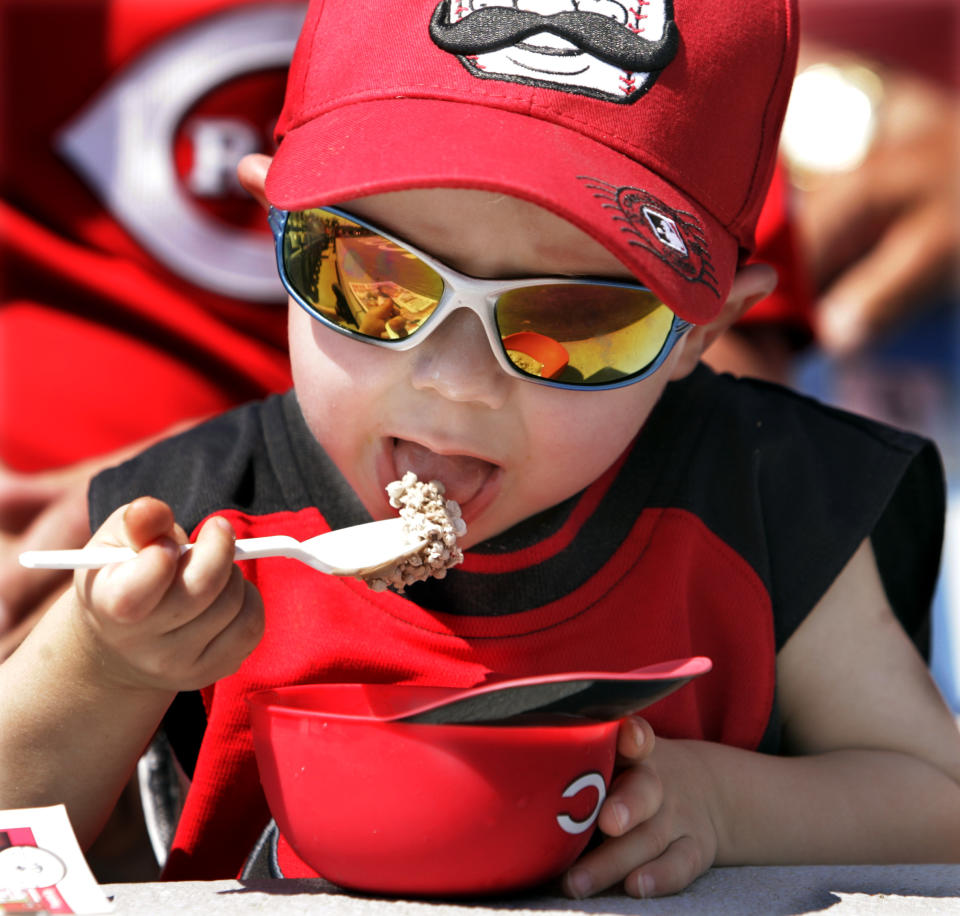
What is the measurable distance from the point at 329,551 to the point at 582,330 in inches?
11.6

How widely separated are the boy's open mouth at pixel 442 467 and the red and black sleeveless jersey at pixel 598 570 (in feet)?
0.50

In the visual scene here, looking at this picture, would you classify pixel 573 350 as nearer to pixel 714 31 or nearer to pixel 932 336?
pixel 714 31

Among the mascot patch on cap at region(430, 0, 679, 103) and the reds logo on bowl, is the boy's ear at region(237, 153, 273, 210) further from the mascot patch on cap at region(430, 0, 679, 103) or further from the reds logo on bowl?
the reds logo on bowl

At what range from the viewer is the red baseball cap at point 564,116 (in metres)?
1.07

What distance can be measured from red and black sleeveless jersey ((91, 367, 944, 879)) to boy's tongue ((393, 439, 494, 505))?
0.15 metres

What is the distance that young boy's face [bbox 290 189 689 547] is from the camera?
3.62 ft

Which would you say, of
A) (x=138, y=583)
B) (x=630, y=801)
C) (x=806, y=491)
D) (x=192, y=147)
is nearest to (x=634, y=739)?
(x=630, y=801)

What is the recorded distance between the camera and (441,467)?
3.84 ft

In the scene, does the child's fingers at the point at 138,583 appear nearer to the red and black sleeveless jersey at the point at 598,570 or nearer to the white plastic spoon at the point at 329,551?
the white plastic spoon at the point at 329,551

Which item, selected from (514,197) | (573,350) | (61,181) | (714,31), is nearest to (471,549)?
(573,350)

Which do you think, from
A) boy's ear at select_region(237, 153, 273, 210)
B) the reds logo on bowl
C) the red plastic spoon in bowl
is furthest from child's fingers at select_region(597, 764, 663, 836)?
the reds logo on bowl

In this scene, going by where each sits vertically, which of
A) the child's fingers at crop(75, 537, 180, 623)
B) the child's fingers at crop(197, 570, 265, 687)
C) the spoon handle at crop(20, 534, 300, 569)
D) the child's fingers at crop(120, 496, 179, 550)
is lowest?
the child's fingers at crop(197, 570, 265, 687)

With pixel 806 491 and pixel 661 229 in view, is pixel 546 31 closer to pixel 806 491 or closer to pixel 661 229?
pixel 661 229

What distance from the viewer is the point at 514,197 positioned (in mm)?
1069
